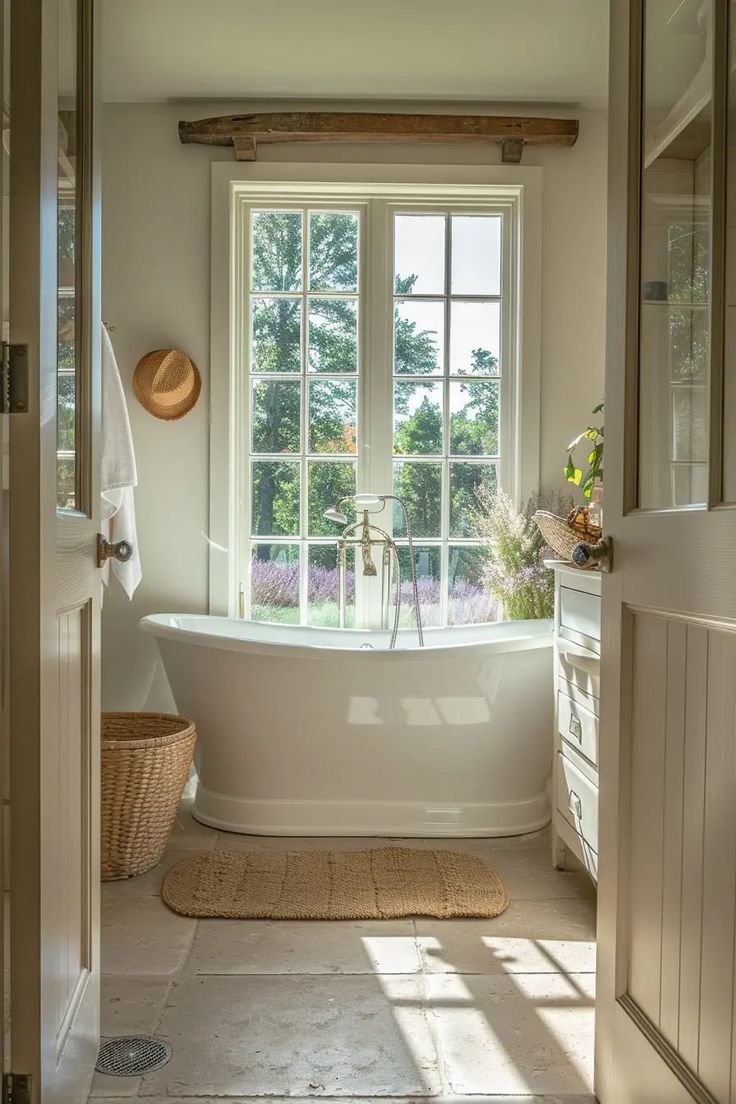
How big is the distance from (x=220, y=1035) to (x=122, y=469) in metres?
1.62

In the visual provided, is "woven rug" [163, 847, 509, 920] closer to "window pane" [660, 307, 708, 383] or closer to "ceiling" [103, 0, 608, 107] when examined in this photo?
"window pane" [660, 307, 708, 383]

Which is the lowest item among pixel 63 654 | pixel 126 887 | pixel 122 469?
pixel 126 887

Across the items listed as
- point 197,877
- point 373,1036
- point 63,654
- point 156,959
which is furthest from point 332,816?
point 63,654

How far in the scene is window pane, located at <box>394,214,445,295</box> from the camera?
417 cm

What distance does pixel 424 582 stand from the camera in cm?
418

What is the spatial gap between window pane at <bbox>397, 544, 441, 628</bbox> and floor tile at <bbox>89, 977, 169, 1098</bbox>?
2058mm

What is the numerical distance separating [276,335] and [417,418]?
0.68 m

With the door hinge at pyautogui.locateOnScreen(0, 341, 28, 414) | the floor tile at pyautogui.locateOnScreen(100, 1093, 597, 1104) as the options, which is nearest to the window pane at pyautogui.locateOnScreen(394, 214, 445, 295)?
the door hinge at pyautogui.locateOnScreen(0, 341, 28, 414)

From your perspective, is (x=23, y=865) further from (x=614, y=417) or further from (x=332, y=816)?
(x=332, y=816)

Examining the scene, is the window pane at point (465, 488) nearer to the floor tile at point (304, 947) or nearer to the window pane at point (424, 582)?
the window pane at point (424, 582)

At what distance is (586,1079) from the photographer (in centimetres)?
194

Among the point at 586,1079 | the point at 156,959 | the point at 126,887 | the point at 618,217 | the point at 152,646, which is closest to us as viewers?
the point at 618,217

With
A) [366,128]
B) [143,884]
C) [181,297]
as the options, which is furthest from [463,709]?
[366,128]

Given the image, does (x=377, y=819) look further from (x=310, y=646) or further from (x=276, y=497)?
(x=276, y=497)
